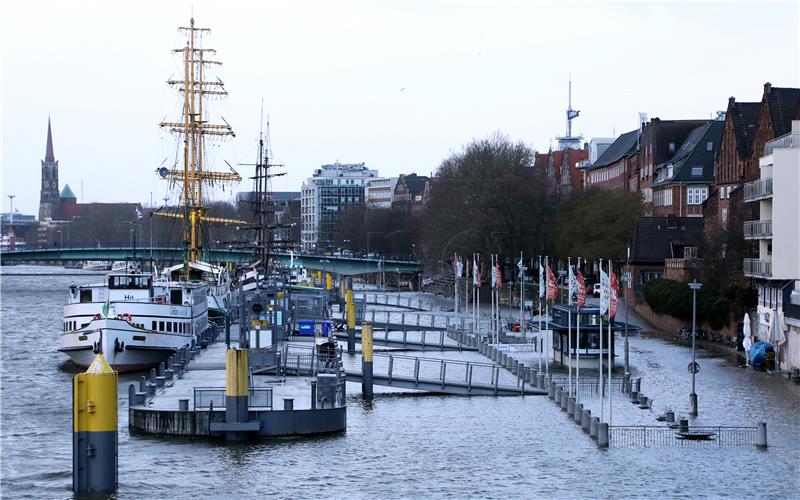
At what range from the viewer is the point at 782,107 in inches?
3009

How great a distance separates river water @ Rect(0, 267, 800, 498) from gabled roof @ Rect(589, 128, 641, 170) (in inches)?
3376

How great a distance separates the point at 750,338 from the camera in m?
64.8

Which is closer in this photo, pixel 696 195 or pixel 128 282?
pixel 128 282

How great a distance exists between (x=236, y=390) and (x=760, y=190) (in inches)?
1224

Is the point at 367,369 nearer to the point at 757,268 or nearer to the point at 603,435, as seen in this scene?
the point at 603,435

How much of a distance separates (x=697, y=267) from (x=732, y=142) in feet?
40.7

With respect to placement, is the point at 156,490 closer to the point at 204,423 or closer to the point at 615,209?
the point at 204,423

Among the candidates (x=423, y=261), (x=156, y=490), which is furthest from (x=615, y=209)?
(x=156, y=490)

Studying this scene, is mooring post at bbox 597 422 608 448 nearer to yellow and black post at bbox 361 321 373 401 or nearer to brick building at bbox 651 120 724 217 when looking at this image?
yellow and black post at bbox 361 321 373 401

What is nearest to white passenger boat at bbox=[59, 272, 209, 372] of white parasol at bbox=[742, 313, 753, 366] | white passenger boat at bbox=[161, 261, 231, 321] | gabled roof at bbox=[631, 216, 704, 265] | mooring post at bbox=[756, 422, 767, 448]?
white passenger boat at bbox=[161, 261, 231, 321]

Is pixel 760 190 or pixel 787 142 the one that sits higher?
pixel 787 142

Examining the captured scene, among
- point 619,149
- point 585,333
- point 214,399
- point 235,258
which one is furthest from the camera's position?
point 235,258

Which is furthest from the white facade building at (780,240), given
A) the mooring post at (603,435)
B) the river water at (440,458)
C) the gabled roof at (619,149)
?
the gabled roof at (619,149)

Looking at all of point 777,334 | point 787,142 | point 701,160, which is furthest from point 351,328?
point 701,160
